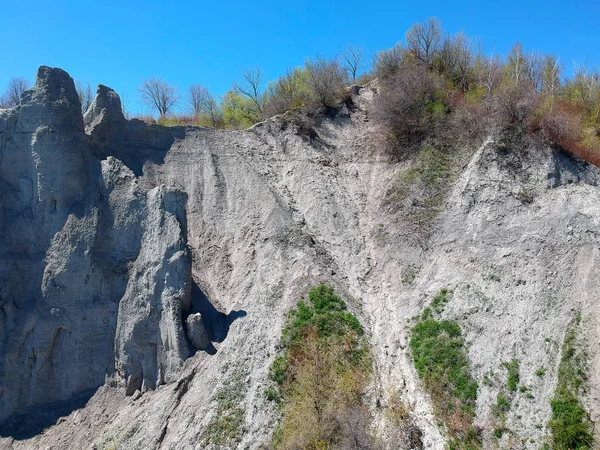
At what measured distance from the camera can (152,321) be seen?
17.1 m

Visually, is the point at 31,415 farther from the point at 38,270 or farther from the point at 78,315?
the point at 38,270

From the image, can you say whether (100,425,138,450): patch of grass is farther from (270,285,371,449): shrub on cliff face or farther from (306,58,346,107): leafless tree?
(306,58,346,107): leafless tree

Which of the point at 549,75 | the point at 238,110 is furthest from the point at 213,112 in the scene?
the point at 549,75

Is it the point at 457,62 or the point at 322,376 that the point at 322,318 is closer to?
the point at 322,376

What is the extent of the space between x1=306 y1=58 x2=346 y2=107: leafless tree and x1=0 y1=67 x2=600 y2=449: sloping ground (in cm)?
461

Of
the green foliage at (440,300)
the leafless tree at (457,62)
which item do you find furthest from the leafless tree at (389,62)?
the green foliage at (440,300)

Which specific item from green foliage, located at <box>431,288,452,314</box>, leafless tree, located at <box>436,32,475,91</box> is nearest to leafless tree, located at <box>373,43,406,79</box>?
leafless tree, located at <box>436,32,475,91</box>

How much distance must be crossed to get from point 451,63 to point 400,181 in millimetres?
10845

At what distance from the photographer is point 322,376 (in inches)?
602

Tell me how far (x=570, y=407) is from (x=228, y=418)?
9509 mm

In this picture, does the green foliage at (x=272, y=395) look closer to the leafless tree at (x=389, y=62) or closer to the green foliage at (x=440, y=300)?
the green foliage at (x=440, y=300)

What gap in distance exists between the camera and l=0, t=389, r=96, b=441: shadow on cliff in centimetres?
1639

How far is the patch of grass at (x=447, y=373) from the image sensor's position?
546 inches

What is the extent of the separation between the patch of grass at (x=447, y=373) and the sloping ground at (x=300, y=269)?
31 cm
